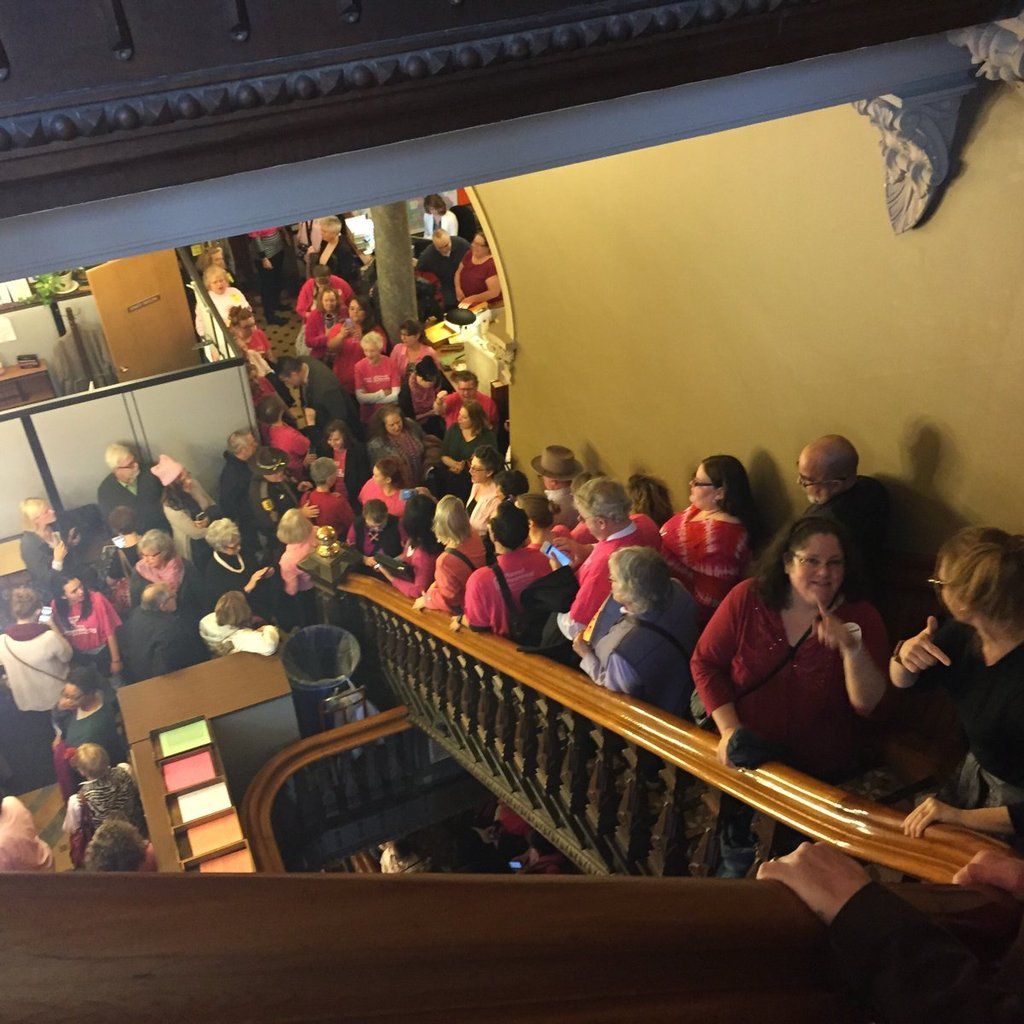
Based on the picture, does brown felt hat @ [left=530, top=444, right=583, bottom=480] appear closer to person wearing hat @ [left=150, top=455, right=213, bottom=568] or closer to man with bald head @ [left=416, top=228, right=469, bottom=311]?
person wearing hat @ [left=150, top=455, right=213, bottom=568]

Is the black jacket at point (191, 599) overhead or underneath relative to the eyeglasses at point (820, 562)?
underneath

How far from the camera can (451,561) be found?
14.4 feet

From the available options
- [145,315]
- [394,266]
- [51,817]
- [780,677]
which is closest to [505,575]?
[780,677]

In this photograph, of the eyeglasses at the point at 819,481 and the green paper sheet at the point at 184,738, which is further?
the green paper sheet at the point at 184,738

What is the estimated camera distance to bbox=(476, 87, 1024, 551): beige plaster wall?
11.3ft

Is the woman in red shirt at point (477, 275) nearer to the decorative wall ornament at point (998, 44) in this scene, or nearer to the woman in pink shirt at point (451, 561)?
the woman in pink shirt at point (451, 561)

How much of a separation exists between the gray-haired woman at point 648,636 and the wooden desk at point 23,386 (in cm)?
617

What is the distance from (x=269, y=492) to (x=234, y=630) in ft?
2.90

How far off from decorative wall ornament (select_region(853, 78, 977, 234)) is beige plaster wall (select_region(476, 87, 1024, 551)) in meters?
0.07

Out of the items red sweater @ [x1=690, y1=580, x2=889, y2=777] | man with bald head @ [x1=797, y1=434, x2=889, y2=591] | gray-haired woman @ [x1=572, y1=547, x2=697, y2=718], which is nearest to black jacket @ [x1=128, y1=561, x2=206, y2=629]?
gray-haired woman @ [x1=572, y1=547, x2=697, y2=718]

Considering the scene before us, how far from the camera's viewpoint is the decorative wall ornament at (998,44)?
2541 millimetres

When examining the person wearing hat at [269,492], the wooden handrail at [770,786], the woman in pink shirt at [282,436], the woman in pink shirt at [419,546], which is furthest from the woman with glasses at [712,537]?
the woman in pink shirt at [282,436]

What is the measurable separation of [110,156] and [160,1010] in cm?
164

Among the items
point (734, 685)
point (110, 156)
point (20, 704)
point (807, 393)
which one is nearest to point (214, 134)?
point (110, 156)
